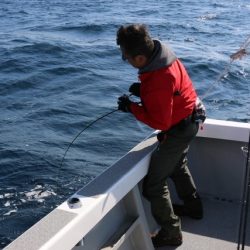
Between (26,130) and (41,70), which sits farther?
(41,70)

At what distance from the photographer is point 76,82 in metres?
9.75

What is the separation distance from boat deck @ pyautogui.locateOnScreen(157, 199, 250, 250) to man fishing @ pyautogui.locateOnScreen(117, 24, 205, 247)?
0.54 feet

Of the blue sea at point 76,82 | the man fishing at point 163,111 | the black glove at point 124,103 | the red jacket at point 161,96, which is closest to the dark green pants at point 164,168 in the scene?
the man fishing at point 163,111

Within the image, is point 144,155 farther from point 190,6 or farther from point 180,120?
point 190,6

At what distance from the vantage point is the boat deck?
3.43 metres

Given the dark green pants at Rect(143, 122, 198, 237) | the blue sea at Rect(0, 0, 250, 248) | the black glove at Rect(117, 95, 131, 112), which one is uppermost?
the black glove at Rect(117, 95, 131, 112)

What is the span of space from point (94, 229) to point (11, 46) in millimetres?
10233

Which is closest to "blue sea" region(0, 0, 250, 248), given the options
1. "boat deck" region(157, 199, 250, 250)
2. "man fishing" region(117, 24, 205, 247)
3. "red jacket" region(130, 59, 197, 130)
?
"boat deck" region(157, 199, 250, 250)

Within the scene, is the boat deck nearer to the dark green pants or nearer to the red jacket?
the dark green pants

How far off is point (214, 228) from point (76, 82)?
6.52 meters

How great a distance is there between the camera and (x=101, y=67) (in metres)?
11.0

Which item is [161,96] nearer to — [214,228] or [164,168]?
[164,168]

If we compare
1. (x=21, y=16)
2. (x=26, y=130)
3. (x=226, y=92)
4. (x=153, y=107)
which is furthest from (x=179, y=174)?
(x=21, y=16)

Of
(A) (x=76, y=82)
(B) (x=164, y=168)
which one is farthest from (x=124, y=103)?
(A) (x=76, y=82)
